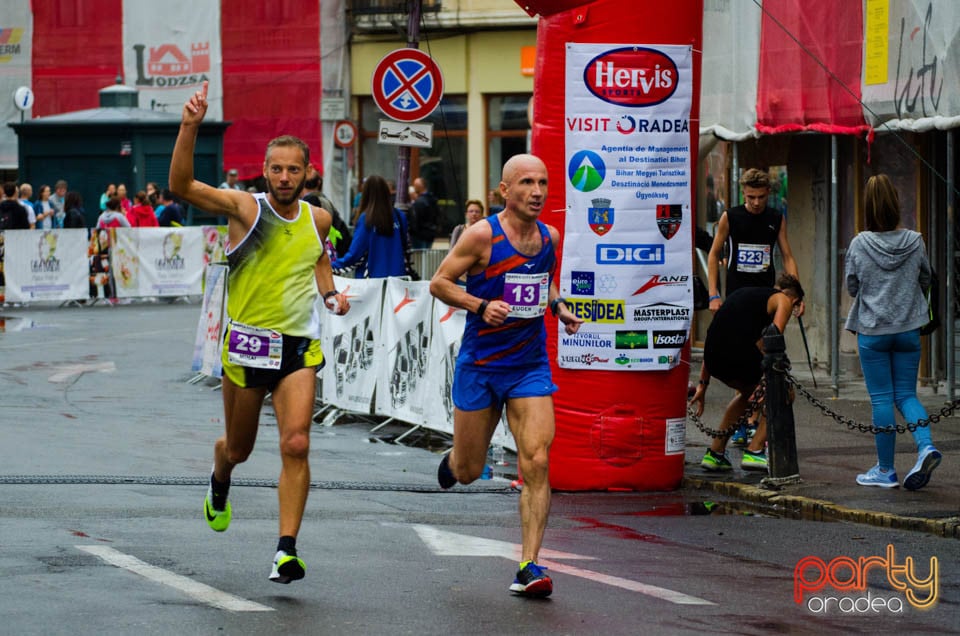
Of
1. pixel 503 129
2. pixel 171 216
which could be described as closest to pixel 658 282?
pixel 171 216

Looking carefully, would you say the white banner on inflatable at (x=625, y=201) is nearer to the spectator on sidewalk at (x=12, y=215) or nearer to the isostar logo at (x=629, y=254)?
the isostar logo at (x=629, y=254)

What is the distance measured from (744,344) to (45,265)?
63.9 feet

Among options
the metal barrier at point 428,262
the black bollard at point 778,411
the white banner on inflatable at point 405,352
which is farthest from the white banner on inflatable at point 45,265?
the black bollard at point 778,411

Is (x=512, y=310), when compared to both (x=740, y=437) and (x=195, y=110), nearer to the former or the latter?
(x=195, y=110)

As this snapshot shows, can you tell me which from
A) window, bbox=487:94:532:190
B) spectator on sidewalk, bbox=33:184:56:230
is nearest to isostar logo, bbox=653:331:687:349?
spectator on sidewalk, bbox=33:184:56:230

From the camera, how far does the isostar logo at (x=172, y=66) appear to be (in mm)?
43281

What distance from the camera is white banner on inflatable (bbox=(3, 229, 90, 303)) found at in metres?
29.0

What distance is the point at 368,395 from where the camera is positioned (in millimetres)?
15258

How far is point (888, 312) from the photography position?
11.0 m

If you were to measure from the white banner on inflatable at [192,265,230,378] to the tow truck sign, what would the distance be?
7.03ft

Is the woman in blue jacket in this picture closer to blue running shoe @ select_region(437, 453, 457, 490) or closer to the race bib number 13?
blue running shoe @ select_region(437, 453, 457, 490)

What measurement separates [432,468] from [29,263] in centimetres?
1807

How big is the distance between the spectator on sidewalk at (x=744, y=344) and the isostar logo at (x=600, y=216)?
3.93 ft

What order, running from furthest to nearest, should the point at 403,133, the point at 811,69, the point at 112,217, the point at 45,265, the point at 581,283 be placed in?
the point at 112,217 < the point at 45,265 < the point at 403,133 < the point at 811,69 < the point at 581,283
